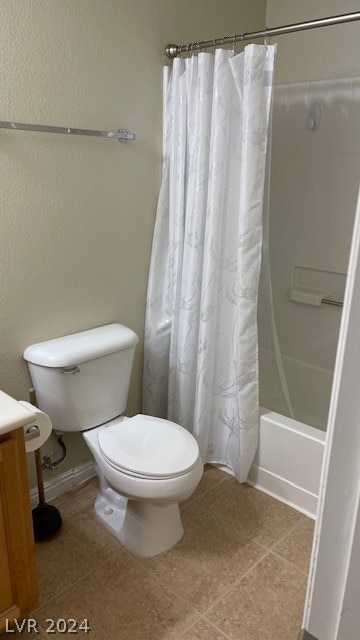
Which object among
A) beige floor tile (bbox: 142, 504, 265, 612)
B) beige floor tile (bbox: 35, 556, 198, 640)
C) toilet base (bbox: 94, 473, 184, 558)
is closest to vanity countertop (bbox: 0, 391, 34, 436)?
toilet base (bbox: 94, 473, 184, 558)

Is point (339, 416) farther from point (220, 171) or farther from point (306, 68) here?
point (306, 68)

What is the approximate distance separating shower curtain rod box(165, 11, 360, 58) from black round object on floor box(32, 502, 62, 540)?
1.93 meters

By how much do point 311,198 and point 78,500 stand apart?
6.20 feet

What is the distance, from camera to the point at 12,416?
1.32 meters

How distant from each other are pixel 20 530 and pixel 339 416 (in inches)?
43.0

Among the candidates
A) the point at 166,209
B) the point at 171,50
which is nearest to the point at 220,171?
the point at 166,209

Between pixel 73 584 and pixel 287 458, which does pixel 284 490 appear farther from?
pixel 73 584

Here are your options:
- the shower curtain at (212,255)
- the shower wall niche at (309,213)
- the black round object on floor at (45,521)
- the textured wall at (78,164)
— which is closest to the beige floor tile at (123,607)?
the black round object on floor at (45,521)

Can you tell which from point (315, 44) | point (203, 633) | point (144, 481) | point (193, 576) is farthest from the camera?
point (315, 44)

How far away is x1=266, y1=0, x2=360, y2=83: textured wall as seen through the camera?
90.3 inches

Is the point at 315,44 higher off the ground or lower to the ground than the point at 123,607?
higher

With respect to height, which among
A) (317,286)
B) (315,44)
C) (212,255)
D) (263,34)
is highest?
(315,44)

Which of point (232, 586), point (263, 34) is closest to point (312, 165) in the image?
point (263, 34)

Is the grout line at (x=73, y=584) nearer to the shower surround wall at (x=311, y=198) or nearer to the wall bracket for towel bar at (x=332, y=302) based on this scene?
the shower surround wall at (x=311, y=198)
